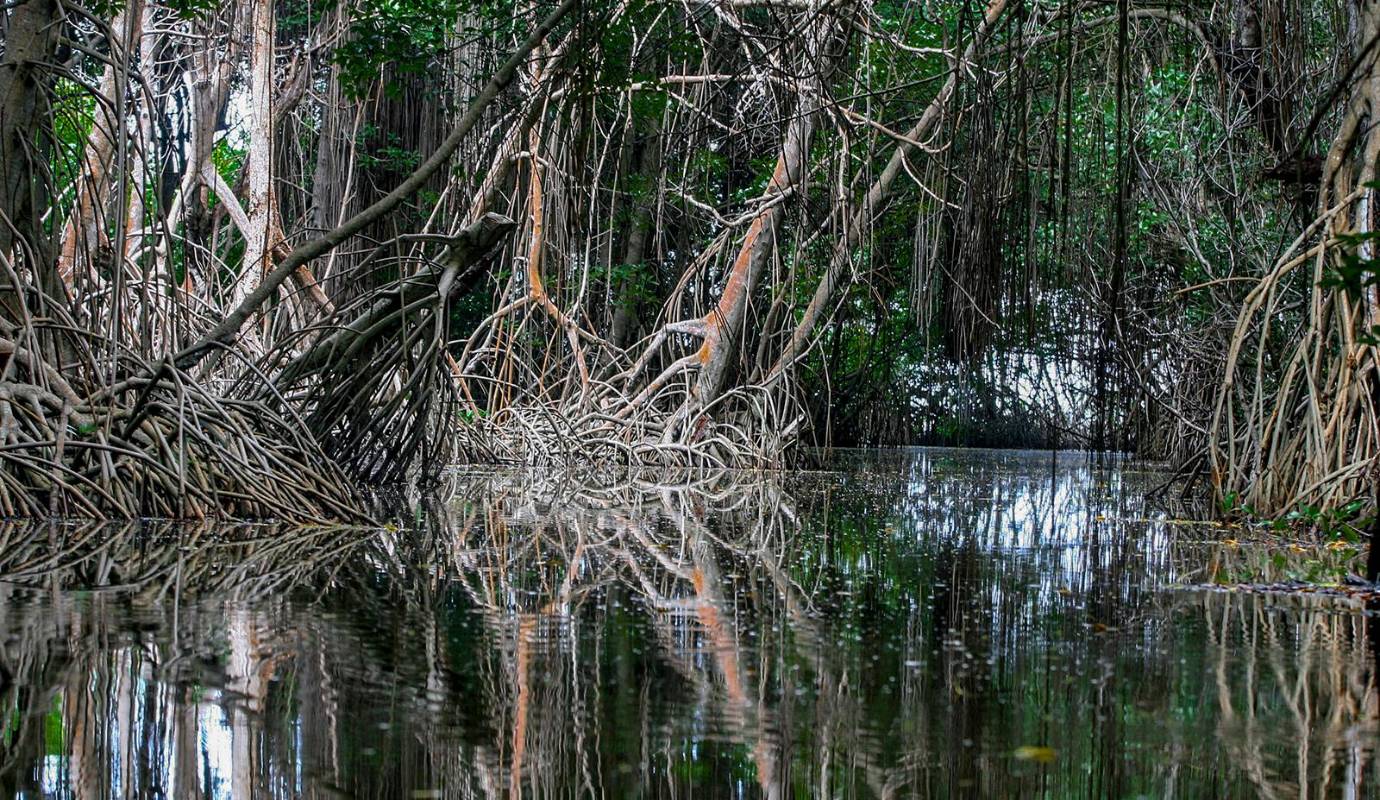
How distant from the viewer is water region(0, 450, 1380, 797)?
150 centimetres

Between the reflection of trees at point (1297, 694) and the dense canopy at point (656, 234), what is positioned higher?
the dense canopy at point (656, 234)

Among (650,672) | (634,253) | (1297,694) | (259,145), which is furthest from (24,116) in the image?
(634,253)

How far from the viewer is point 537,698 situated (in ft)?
6.11

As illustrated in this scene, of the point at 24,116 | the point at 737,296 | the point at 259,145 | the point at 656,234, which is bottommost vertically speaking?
the point at 737,296

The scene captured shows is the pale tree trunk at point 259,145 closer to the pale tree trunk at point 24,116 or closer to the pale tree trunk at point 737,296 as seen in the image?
the pale tree trunk at point 737,296

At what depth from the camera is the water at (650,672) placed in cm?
150

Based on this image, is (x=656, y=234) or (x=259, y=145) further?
(x=259, y=145)

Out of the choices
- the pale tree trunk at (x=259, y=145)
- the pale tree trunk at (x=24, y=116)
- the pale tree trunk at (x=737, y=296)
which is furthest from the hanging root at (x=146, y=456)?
the pale tree trunk at (x=737, y=296)

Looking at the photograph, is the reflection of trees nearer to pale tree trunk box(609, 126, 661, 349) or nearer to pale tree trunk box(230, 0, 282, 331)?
pale tree trunk box(230, 0, 282, 331)

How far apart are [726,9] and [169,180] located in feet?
30.9

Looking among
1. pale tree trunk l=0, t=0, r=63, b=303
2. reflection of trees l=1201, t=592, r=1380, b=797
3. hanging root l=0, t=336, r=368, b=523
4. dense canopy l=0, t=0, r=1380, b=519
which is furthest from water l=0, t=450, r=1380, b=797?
pale tree trunk l=0, t=0, r=63, b=303

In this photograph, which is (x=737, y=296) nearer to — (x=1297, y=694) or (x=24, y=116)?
(x=24, y=116)

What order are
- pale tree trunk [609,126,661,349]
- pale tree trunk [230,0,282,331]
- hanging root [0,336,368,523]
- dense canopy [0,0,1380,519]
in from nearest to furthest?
hanging root [0,336,368,523], dense canopy [0,0,1380,519], pale tree trunk [230,0,282,331], pale tree trunk [609,126,661,349]

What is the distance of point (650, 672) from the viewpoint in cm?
206
